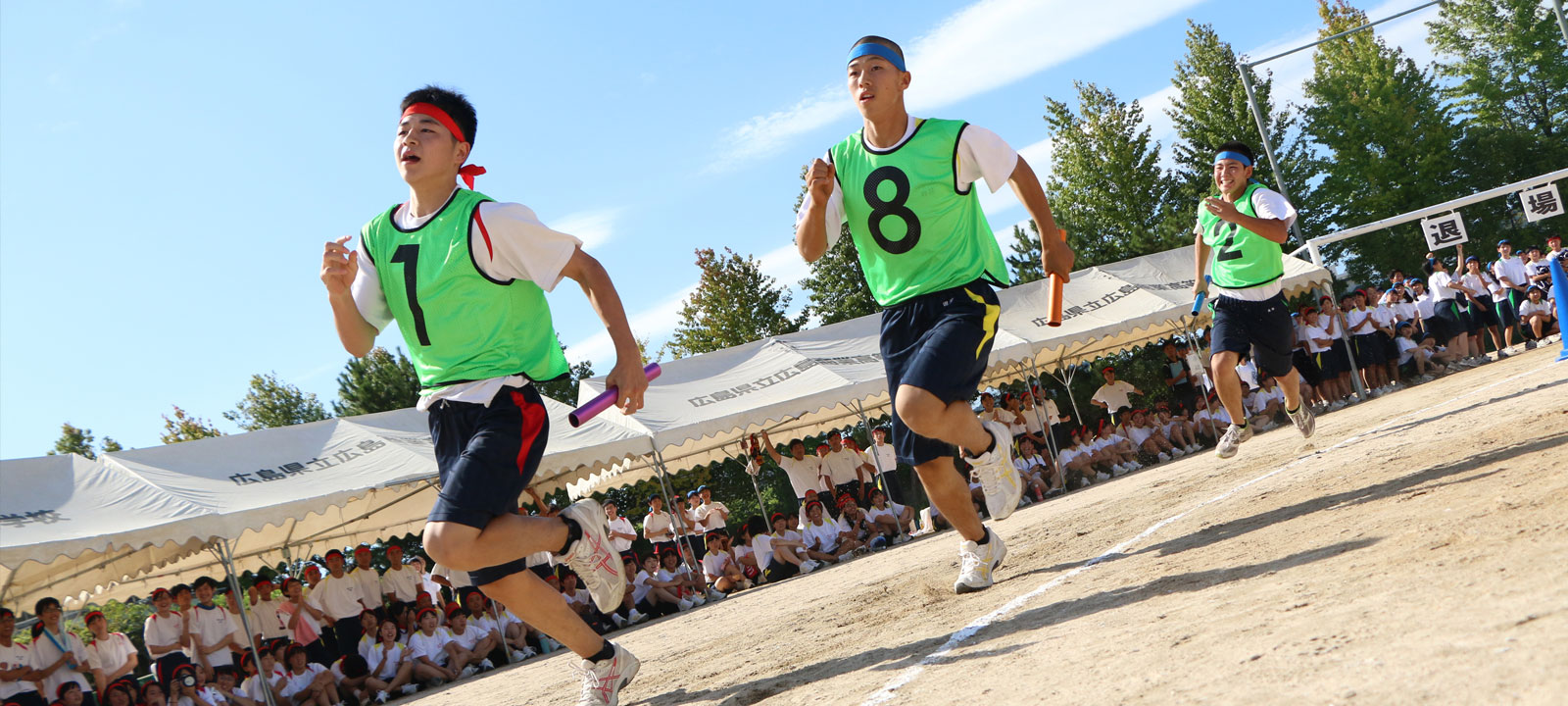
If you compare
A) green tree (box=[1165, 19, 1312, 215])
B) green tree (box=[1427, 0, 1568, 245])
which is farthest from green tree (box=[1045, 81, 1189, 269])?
green tree (box=[1427, 0, 1568, 245])

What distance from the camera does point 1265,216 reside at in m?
7.50

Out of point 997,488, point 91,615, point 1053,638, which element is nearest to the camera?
point 1053,638

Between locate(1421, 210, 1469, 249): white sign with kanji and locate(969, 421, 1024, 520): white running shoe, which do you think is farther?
locate(1421, 210, 1469, 249): white sign with kanji

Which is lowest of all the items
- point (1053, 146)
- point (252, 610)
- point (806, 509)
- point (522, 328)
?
point (806, 509)

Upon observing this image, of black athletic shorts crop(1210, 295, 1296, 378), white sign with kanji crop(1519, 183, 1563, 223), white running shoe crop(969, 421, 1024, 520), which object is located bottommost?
white running shoe crop(969, 421, 1024, 520)

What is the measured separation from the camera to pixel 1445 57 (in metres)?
51.0

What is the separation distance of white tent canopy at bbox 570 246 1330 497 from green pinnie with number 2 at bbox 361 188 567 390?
341 inches

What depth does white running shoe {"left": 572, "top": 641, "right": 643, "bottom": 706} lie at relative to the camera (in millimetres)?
3986

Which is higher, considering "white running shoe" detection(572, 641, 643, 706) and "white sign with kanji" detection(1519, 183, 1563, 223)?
"white sign with kanji" detection(1519, 183, 1563, 223)

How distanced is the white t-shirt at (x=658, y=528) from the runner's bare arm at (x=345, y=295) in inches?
425

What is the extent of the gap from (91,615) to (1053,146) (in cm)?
3401

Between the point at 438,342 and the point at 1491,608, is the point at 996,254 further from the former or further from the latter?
the point at 1491,608

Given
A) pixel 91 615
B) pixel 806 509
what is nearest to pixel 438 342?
pixel 91 615

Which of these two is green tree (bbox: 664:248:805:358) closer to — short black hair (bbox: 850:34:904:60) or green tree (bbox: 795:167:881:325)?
green tree (bbox: 795:167:881:325)
